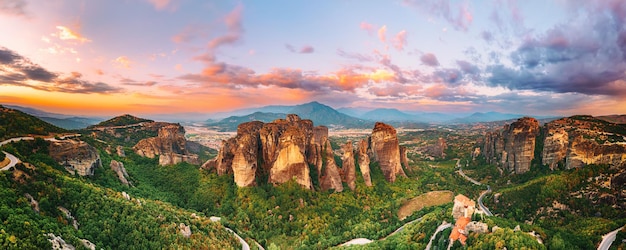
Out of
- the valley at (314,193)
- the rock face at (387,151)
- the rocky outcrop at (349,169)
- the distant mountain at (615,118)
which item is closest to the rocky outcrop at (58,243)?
the valley at (314,193)

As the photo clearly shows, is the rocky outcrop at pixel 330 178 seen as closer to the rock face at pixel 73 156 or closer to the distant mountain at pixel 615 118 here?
the rock face at pixel 73 156

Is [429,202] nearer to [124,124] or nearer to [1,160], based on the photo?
[1,160]

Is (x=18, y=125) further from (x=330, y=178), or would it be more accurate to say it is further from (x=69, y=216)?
(x=330, y=178)

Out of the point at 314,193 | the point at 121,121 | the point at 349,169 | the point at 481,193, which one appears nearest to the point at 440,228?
the point at 314,193

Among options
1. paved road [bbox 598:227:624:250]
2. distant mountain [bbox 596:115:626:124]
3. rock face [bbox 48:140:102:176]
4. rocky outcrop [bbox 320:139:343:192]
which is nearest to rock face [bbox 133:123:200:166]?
rock face [bbox 48:140:102:176]

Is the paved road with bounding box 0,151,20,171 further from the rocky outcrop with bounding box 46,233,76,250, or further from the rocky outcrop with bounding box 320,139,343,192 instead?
the rocky outcrop with bounding box 320,139,343,192

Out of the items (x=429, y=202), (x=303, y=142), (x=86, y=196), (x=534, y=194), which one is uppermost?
(x=303, y=142)

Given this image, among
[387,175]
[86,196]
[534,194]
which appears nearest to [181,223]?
[86,196]
